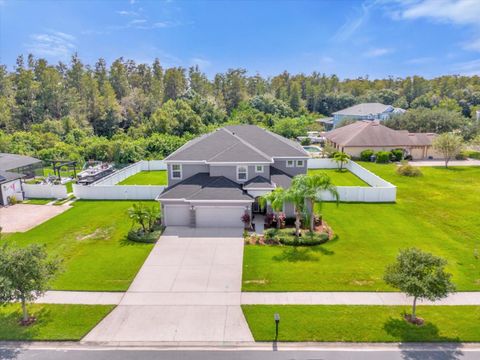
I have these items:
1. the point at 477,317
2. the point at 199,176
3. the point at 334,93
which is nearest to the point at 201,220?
the point at 199,176

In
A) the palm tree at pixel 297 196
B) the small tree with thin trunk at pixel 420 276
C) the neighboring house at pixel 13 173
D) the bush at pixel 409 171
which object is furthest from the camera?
the bush at pixel 409 171

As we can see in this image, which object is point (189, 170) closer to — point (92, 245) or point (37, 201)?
point (92, 245)

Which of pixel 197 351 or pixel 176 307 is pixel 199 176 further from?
pixel 197 351

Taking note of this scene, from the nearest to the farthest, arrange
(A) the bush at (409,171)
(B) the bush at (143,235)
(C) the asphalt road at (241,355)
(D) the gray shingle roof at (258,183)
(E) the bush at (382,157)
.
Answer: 1. (C) the asphalt road at (241,355)
2. (B) the bush at (143,235)
3. (D) the gray shingle roof at (258,183)
4. (A) the bush at (409,171)
5. (E) the bush at (382,157)

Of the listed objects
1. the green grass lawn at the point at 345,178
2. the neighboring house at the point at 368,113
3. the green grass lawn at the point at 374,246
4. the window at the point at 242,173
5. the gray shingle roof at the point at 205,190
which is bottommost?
the green grass lawn at the point at 374,246

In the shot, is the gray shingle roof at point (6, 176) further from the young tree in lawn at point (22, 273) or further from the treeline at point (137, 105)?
the young tree in lawn at point (22, 273)

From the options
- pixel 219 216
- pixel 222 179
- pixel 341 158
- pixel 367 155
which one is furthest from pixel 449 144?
pixel 219 216

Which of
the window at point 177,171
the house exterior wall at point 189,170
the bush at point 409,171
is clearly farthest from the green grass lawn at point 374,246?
the window at point 177,171
